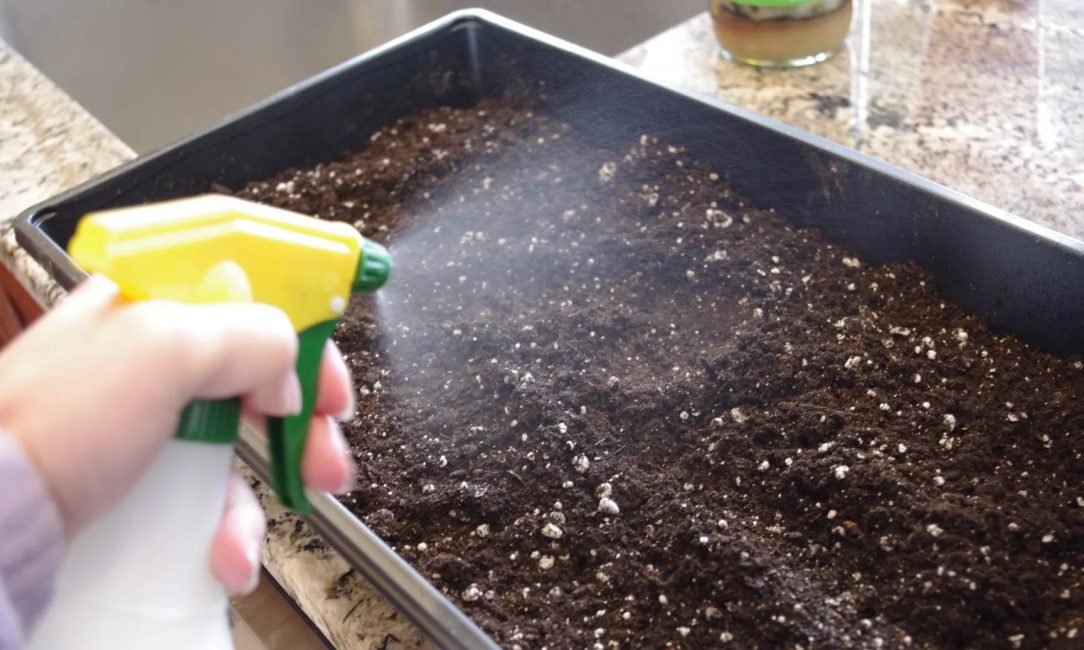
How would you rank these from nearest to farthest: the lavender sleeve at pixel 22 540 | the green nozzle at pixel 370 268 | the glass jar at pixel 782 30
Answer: the lavender sleeve at pixel 22 540, the green nozzle at pixel 370 268, the glass jar at pixel 782 30

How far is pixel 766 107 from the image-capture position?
0.97 meters

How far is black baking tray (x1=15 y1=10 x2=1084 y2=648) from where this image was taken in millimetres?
642

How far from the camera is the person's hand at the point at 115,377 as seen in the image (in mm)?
300

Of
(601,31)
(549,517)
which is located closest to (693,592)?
(549,517)

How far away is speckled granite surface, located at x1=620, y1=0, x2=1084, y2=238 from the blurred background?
29 centimetres

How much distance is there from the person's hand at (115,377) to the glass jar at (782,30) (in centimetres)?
77

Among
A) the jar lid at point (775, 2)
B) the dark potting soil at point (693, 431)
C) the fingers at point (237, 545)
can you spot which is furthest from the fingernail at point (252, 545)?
the jar lid at point (775, 2)

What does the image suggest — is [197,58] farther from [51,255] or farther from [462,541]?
[462,541]

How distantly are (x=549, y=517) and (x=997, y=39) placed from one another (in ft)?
2.50

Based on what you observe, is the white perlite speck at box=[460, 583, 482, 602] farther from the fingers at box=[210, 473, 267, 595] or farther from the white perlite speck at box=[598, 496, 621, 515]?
the fingers at box=[210, 473, 267, 595]

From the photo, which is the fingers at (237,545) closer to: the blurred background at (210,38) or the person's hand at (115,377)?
the person's hand at (115,377)

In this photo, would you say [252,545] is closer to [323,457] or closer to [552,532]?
[323,457]

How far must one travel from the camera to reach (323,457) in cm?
41

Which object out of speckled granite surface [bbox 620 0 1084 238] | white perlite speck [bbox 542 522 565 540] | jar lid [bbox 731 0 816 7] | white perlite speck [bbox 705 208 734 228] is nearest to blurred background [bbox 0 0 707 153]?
speckled granite surface [bbox 620 0 1084 238]
